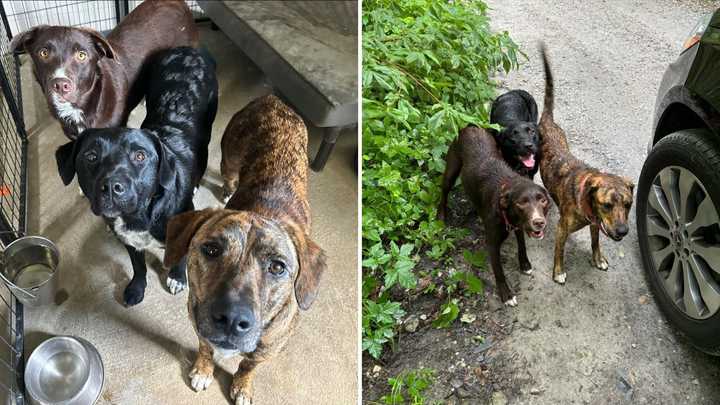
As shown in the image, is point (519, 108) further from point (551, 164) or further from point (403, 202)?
point (403, 202)

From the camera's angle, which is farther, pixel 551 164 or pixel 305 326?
pixel 551 164

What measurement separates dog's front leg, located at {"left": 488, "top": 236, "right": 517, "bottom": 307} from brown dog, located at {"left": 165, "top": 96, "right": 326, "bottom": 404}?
1.07 meters

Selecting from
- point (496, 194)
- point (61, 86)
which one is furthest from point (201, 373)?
point (496, 194)

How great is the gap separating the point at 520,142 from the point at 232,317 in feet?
7.04

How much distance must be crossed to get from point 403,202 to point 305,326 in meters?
0.79

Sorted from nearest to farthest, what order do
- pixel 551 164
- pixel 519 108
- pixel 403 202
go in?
pixel 403 202 → pixel 551 164 → pixel 519 108

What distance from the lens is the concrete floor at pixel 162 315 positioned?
2.66m

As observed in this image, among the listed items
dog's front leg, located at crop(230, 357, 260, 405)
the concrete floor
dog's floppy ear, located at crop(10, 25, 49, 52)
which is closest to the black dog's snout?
dog's front leg, located at crop(230, 357, 260, 405)

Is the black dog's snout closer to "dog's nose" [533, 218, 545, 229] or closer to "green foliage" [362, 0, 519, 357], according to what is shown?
"green foliage" [362, 0, 519, 357]

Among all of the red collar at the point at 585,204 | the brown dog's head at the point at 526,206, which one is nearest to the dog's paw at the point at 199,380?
the brown dog's head at the point at 526,206

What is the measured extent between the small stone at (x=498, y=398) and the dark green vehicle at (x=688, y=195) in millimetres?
898

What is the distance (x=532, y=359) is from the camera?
2803mm

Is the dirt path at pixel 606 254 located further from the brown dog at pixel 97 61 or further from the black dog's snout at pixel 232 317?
the brown dog at pixel 97 61

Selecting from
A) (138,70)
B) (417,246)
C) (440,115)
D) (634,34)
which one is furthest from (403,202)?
(634,34)
